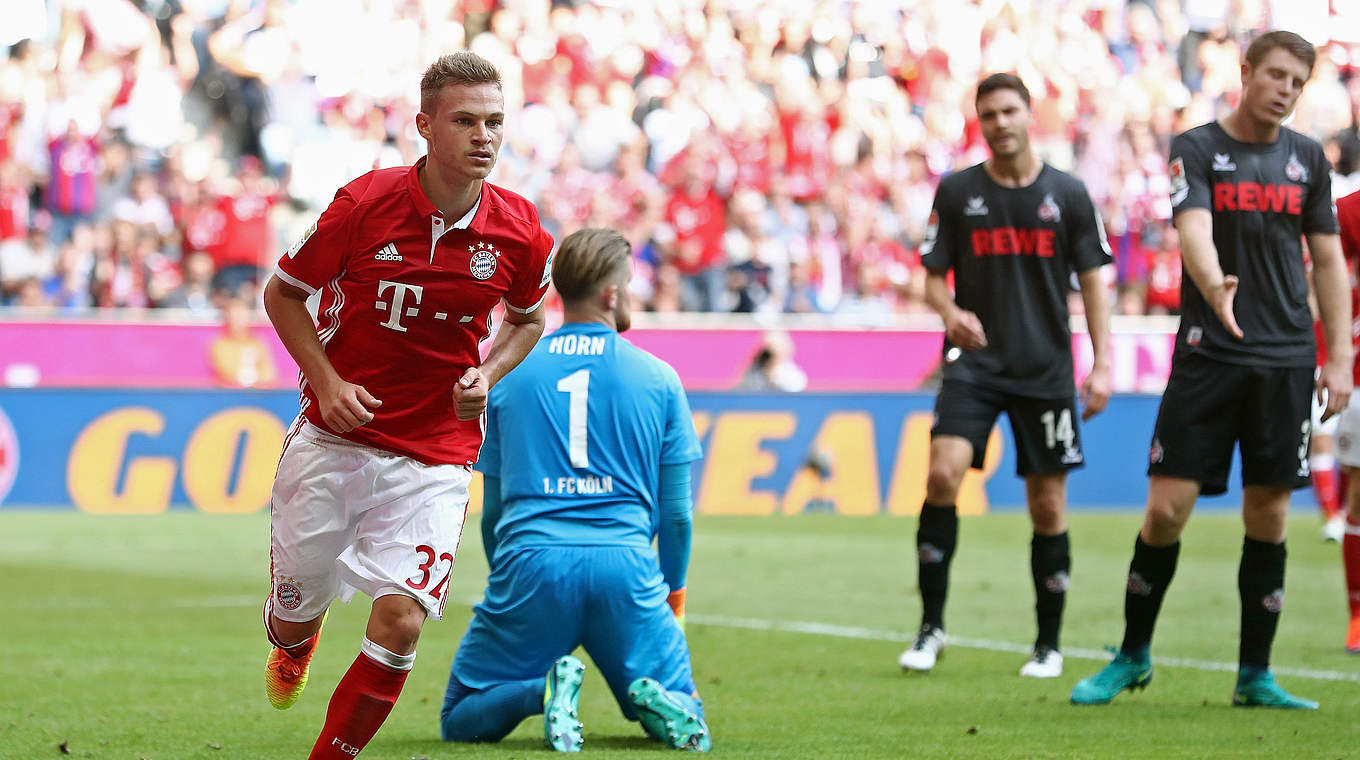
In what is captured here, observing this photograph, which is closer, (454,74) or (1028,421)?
(454,74)

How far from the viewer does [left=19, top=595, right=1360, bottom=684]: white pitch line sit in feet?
25.6

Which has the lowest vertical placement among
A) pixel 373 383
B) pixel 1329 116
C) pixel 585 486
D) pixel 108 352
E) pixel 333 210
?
pixel 108 352

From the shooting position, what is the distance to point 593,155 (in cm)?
2206

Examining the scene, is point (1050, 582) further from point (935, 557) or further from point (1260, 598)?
point (1260, 598)

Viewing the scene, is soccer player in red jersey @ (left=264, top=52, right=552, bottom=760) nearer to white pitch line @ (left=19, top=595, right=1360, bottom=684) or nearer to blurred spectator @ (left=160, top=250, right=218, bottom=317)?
white pitch line @ (left=19, top=595, right=1360, bottom=684)

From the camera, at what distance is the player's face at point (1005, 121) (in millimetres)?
7578

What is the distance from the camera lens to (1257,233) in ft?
21.9

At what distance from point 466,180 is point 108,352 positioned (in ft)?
46.5

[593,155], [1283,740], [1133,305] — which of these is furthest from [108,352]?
[1283,740]

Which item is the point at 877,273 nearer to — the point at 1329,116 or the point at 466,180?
the point at 1329,116

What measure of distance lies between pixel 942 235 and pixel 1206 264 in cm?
175

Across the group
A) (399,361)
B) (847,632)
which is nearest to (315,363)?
(399,361)

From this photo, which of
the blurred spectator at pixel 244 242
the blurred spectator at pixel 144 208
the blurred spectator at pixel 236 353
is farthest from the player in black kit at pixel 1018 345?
the blurred spectator at pixel 144 208

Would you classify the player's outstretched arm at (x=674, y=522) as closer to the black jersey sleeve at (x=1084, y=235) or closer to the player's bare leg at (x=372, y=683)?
the player's bare leg at (x=372, y=683)
